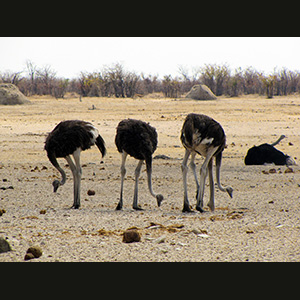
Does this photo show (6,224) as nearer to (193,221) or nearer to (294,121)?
(193,221)

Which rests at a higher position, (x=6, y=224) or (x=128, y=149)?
(x=128, y=149)

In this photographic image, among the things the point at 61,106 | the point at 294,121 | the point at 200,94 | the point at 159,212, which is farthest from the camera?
the point at 200,94

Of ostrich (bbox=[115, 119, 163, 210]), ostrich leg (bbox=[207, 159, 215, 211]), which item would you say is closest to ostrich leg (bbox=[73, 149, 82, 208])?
ostrich (bbox=[115, 119, 163, 210])

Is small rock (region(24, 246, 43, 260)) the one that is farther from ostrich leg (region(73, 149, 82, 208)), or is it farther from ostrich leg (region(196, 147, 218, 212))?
ostrich leg (region(196, 147, 218, 212))

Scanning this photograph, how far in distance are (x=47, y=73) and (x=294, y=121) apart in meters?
40.7

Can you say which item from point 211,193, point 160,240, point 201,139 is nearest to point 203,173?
point 211,193

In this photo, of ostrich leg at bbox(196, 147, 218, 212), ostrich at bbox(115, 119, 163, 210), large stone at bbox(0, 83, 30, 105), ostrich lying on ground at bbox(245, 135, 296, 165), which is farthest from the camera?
large stone at bbox(0, 83, 30, 105)

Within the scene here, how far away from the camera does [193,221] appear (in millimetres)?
7504

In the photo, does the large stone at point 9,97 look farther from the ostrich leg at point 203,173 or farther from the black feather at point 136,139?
the ostrich leg at point 203,173

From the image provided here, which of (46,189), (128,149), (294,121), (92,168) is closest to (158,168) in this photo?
(92,168)

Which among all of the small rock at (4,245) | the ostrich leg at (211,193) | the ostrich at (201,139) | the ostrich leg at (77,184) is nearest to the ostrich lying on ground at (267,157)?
the ostrich leg at (211,193)

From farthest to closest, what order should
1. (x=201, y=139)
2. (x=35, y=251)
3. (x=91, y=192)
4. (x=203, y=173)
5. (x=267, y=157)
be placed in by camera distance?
(x=267, y=157)
(x=91, y=192)
(x=203, y=173)
(x=201, y=139)
(x=35, y=251)

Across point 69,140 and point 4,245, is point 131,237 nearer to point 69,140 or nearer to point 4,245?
point 4,245

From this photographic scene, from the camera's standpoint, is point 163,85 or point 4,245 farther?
point 163,85
